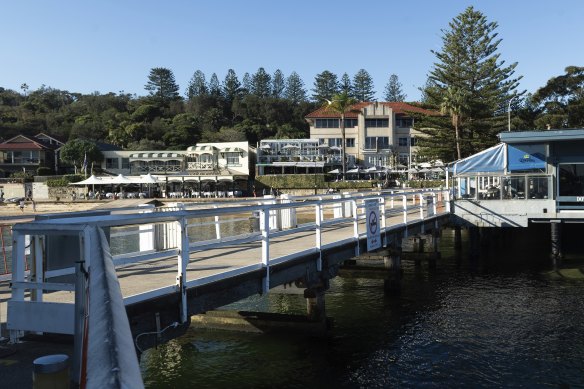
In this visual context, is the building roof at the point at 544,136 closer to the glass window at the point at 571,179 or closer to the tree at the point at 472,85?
the glass window at the point at 571,179

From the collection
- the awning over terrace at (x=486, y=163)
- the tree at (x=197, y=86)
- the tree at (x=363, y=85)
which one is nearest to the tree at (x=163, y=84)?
the tree at (x=197, y=86)

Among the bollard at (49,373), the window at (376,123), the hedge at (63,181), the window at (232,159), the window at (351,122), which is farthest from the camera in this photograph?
the window at (351,122)

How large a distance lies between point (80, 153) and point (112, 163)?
5.18 m

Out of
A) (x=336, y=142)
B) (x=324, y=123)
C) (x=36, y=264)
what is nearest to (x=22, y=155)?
(x=324, y=123)

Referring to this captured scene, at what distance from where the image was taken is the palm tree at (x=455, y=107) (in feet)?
172

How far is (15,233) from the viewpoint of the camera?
5.39m

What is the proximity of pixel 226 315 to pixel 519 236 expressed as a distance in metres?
24.6

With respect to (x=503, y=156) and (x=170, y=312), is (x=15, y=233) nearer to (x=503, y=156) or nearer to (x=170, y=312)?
(x=170, y=312)

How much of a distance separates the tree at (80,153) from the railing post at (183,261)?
72.4 metres

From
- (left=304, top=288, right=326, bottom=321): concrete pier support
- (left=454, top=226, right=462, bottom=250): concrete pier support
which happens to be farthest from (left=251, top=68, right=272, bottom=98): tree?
(left=304, top=288, right=326, bottom=321): concrete pier support

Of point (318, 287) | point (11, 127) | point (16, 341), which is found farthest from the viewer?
point (11, 127)

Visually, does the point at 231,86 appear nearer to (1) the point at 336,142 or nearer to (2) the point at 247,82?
(2) the point at 247,82

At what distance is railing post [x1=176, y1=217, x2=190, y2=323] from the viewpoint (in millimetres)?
6711

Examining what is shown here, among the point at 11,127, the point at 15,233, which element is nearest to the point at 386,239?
the point at 15,233
